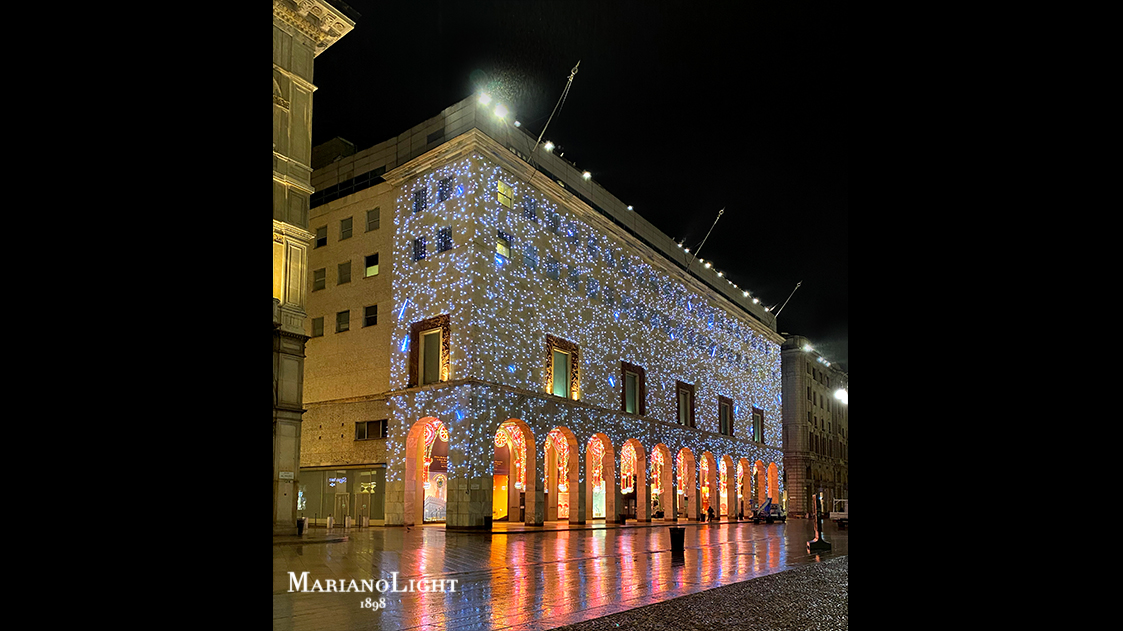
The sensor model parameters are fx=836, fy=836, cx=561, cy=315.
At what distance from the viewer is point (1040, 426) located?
9.16 feet

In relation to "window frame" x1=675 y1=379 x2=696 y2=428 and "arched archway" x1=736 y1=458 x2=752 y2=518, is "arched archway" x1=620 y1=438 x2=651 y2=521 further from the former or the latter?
"arched archway" x1=736 y1=458 x2=752 y2=518

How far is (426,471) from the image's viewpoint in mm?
36938

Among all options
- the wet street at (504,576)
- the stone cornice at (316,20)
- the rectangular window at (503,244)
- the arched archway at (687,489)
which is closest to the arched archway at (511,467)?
the rectangular window at (503,244)

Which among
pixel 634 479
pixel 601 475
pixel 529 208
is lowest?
pixel 634 479

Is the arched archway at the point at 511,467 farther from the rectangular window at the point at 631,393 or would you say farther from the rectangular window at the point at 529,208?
the rectangular window at the point at 529,208

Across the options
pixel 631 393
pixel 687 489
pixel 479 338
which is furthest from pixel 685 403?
pixel 479 338

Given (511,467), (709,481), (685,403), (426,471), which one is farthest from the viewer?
(709,481)

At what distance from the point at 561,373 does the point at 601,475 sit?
7779mm

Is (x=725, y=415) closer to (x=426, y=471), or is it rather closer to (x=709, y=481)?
(x=709, y=481)

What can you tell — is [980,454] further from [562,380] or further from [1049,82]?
[562,380]

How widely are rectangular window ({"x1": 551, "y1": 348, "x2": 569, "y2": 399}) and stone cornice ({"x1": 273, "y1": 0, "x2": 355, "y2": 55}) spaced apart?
16429 millimetres
